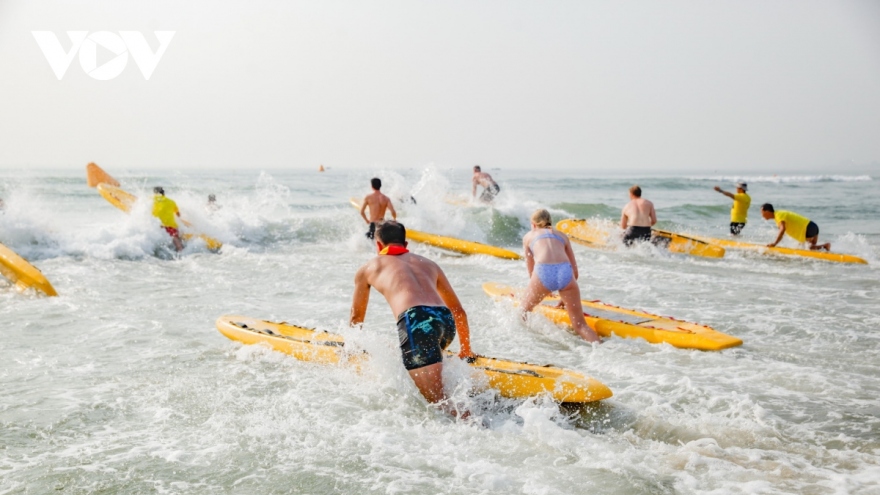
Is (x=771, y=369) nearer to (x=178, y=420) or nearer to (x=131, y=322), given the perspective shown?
(x=178, y=420)

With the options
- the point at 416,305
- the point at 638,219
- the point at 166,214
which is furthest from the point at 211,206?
the point at 416,305

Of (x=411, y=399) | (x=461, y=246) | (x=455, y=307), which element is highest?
(x=455, y=307)

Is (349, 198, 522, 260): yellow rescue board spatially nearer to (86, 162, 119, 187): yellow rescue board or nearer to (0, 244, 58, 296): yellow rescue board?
(0, 244, 58, 296): yellow rescue board

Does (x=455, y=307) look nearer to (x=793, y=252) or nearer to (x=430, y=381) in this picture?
(x=430, y=381)

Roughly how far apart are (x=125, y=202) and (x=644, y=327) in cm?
1271

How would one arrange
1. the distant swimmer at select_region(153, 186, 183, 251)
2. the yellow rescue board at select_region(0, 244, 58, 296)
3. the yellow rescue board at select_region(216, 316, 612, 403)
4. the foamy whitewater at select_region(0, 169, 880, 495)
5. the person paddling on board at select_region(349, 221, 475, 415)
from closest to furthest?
the foamy whitewater at select_region(0, 169, 880, 495) → the person paddling on board at select_region(349, 221, 475, 415) → the yellow rescue board at select_region(216, 316, 612, 403) → the yellow rescue board at select_region(0, 244, 58, 296) → the distant swimmer at select_region(153, 186, 183, 251)

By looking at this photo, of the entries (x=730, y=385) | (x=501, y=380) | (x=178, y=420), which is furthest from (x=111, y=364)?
(x=730, y=385)

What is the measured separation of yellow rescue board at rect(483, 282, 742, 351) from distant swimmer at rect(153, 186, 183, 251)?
27.6 feet

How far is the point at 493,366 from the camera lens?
15.6ft

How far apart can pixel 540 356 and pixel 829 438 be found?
2.50 m

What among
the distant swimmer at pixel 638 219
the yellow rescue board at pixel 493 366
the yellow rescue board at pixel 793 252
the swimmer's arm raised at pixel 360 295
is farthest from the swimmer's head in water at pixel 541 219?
the yellow rescue board at pixel 793 252

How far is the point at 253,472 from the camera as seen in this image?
11.4 feet

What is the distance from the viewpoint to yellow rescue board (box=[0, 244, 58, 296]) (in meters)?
8.08

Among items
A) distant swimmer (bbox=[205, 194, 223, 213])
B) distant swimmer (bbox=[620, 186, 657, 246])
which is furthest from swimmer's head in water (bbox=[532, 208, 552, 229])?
distant swimmer (bbox=[205, 194, 223, 213])
